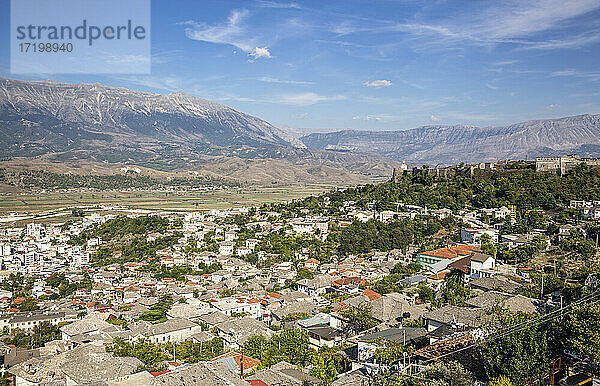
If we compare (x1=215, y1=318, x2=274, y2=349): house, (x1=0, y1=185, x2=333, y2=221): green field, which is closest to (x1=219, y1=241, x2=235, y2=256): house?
(x1=215, y1=318, x2=274, y2=349): house

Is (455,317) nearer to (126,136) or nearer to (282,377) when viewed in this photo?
(282,377)

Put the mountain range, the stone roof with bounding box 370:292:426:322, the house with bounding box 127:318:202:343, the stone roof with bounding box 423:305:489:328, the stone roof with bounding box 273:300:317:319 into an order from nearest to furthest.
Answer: the stone roof with bounding box 423:305:489:328, the stone roof with bounding box 370:292:426:322, the house with bounding box 127:318:202:343, the stone roof with bounding box 273:300:317:319, the mountain range

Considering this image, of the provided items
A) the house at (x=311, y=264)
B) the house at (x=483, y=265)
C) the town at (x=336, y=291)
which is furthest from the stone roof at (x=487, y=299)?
the house at (x=311, y=264)

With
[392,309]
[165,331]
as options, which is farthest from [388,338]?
[165,331]

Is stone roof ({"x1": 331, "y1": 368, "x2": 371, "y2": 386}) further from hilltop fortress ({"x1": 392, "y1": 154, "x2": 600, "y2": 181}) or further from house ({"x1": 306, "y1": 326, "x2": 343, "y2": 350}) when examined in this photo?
hilltop fortress ({"x1": 392, "y1": 154, "x2": 600, "y2": 181})

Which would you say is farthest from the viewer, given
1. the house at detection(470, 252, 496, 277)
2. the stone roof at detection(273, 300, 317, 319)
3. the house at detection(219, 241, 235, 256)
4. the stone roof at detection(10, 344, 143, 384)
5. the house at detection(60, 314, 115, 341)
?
the house at detection(219, 241, 235, 256)

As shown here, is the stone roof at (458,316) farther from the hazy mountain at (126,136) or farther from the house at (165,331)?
the hazy mountain at (126,136)

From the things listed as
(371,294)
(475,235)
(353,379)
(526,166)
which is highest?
Answer: (526,166)
